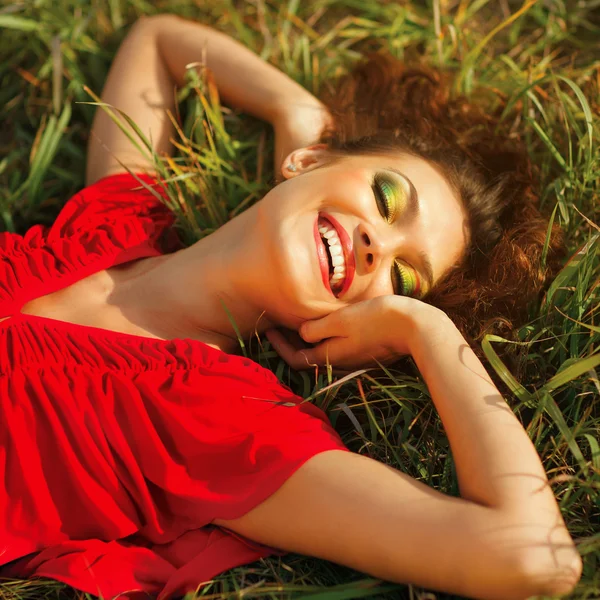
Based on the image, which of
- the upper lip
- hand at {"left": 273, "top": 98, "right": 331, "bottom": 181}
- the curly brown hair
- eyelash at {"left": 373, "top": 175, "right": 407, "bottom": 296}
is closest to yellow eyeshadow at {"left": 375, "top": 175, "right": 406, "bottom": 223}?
eyelash at {"left": 373, "top": 175, "right": 407, "bottom": 296}

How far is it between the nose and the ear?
41 cm

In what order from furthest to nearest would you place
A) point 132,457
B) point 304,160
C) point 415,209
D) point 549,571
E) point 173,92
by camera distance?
point 173,92 < point 304,160 < point 415,209 < point 132,457 < point 549,571

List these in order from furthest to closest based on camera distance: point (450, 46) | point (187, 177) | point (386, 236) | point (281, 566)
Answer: point (450, 46)
point (187, 177)
point (386, 236)
point (281, 566)

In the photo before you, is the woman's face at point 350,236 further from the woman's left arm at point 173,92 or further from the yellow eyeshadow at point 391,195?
the woman's left arm at point 173,92

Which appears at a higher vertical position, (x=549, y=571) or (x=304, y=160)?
(x=304, y=160)

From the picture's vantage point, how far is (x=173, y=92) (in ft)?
10.3

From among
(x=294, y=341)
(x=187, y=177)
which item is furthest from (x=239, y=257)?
(x=187, y=177)

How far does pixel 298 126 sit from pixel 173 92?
0.65 m

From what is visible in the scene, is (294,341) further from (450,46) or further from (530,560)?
(450,46)

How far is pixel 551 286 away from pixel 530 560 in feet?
3.40

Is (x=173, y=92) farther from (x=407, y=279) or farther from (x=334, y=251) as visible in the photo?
(x=407, y=279)

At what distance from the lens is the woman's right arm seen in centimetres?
171

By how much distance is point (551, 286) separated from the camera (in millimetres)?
2414

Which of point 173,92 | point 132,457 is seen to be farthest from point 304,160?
point 132,457
